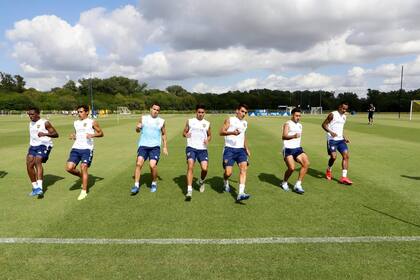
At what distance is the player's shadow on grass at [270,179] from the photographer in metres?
8.82

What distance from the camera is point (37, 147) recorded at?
7766mm

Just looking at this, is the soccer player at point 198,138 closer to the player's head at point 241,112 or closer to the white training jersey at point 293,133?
the player's head at point 241,112

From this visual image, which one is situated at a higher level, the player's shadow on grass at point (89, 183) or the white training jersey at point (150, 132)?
the white training jersey at point (150, 132)

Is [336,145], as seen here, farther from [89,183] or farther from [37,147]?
[37,147]

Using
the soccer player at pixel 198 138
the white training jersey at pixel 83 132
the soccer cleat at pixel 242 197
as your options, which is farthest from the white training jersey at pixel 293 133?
the white training jersey at pixel 83 132

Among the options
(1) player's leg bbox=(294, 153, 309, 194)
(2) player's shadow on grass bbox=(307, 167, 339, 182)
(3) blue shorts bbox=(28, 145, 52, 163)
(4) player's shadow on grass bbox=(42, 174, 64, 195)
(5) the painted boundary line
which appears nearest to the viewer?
(5) the painted boundary line

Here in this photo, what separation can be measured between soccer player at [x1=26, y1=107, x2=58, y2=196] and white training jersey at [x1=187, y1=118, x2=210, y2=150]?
9.36ft

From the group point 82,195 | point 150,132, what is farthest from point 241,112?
point 82,195

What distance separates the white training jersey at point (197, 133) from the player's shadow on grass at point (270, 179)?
7.24 feet

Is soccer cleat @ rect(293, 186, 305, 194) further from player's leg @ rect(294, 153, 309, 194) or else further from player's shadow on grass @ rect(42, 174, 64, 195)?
player's shadow on grass @ rect(42, 174, 64, 195)

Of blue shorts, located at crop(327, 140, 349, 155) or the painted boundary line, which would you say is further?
blue shorts, located at crop(327, 140, 349, 155)

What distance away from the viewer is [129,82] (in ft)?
499

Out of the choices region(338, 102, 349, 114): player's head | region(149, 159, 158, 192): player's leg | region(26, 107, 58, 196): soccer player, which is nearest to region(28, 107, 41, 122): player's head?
region(26, 107, 58, 196): soccer player

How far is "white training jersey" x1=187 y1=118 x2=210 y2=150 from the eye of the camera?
7.64 meters
